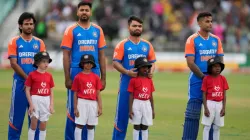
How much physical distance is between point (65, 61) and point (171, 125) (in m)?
5.01

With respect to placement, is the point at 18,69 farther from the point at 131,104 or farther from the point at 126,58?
the point at 131,104

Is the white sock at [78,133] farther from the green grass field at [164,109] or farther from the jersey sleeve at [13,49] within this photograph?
the green grass field at [164,109]

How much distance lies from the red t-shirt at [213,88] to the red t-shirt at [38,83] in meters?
2.57

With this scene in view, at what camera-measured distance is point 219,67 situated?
11469 mm

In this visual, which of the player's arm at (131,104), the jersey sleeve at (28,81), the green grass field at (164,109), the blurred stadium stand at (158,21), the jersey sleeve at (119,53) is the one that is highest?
the blurred stadium stand at (158,21)

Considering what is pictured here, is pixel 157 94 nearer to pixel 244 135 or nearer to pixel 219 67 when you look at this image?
pixel 244 135

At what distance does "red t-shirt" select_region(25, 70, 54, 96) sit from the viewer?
11391 mm

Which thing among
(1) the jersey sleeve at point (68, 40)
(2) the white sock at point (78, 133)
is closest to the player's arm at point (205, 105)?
(2) the white sock at point (78, 133)

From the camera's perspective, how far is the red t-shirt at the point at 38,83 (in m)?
11.4

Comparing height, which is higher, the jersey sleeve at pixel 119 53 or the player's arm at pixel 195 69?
the jersey sleeve at pixel 119 53

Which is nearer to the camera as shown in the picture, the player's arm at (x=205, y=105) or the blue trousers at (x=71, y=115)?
the player's arm at (x=205, y=105)

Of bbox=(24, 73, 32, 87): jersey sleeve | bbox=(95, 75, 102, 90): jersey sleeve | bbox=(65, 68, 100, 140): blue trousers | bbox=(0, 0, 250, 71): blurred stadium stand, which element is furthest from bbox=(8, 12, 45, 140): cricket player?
bbox=(0, 0, 250, 71): blurred stadium stand

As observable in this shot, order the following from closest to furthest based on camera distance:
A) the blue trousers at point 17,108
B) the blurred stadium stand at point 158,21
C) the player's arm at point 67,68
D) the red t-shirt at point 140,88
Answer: the player's arm at point 67,68 < the red t-shirt at point 140,88 < the blue trousers at point 17,108 < the blurred stadium stand at point 158,21

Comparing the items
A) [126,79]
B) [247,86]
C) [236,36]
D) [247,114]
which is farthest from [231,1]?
[126,79]
